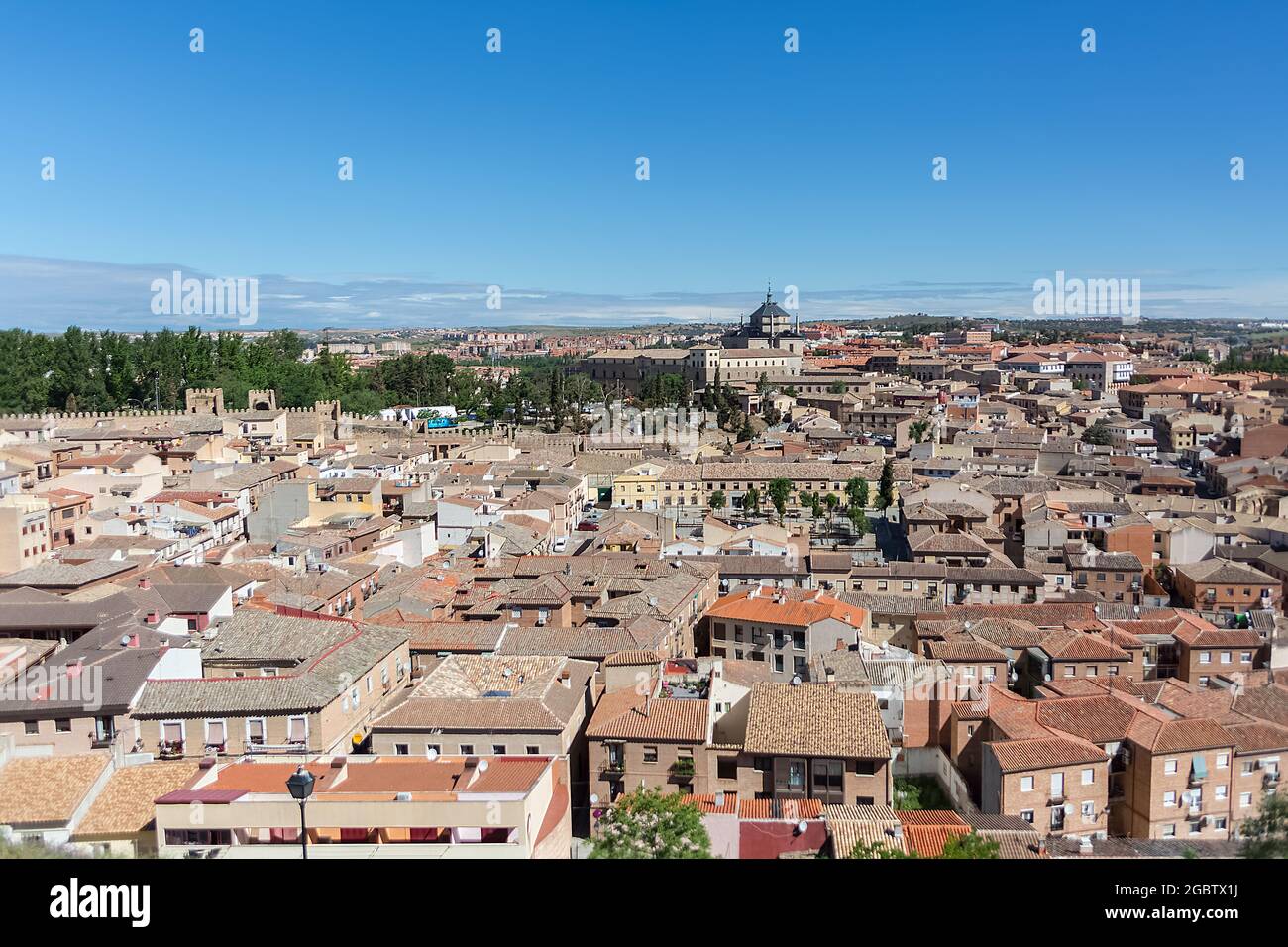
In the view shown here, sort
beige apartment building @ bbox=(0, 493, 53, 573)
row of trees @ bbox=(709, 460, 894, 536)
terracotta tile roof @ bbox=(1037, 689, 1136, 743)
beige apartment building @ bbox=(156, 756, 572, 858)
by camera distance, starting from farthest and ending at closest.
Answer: row of trees @ bbox=(709, 460, 894, 536)
beige apartment building @ bbox=(0, 493, 53, 573)
terracotta tile roof @ bbox=(1037, 689, 1136, 743)
beige apartment building @ bbox=(156, 756, 572, 858)

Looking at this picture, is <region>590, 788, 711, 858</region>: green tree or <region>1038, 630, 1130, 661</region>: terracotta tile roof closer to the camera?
<region>590, 788, 711, 858</region>: green tree

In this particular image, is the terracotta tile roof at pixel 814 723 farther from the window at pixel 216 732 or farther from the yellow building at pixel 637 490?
the yellow building at pixel 637 490

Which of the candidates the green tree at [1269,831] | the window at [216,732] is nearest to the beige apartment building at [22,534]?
the window at [216,732]

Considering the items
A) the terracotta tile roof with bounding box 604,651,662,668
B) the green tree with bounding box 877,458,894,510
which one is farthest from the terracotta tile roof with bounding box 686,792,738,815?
the green tree with bounding box 877,458,894,510

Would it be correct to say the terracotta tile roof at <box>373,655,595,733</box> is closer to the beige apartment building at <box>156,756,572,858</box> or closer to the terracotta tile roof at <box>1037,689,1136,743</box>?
the beige apartment building at <box>156,756,572,858</box>

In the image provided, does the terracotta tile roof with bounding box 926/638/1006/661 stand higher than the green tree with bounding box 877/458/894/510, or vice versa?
the green tree with bounding box 877/458/894/510

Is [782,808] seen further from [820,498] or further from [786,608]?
[820,498]

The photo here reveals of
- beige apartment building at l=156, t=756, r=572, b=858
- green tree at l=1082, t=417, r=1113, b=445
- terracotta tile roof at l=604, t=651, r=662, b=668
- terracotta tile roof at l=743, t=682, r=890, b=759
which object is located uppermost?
green tree at l=1082, t=417, r=1113, b=445
